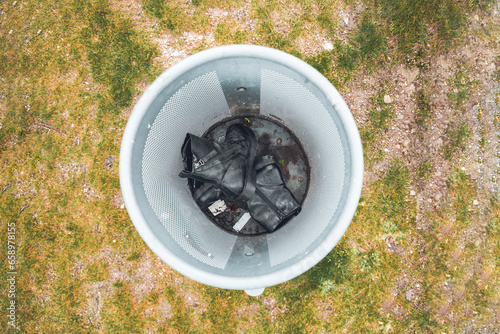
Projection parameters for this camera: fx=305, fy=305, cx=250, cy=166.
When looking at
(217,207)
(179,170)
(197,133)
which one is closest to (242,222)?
(217,207)

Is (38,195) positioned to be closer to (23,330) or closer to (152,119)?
(23,330)

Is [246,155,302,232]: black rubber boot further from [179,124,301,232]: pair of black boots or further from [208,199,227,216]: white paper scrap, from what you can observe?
[208,199,227,216]: white paper scrap

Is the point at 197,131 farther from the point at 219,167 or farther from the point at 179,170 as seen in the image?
the point at 219,167

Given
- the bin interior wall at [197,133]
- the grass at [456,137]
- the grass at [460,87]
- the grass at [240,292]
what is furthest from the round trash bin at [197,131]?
the grass at [460,87]

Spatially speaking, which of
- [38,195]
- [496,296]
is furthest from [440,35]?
[38,195]

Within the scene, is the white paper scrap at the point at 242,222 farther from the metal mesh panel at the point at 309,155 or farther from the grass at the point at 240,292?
the grass at the point at 240,292

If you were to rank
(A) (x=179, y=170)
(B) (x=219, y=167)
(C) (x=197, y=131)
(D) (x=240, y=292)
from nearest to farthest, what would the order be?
(B) (x=219, y=167) < (A) (x=179, y=170) < (C) (x=197, y=131) < (D) (x=240, y=292)
